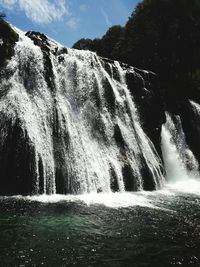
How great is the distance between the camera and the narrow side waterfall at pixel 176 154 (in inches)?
1141

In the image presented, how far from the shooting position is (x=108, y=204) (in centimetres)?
1559

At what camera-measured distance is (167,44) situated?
42.2 metres

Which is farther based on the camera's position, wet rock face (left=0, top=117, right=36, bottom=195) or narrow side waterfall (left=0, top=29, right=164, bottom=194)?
narrow side waterfall (left=0, top=29, right=164, bottom=194)

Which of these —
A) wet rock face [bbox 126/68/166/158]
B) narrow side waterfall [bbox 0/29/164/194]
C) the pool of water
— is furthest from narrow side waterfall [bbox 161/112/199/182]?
the pool of water

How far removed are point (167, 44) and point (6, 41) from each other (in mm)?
26267

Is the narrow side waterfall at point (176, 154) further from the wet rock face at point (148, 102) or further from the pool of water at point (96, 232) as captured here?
the pool of water at point (96, 232)

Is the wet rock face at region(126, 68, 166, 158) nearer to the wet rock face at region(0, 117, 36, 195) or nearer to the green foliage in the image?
the green foliage

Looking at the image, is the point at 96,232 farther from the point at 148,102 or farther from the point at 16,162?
the point at 148,102

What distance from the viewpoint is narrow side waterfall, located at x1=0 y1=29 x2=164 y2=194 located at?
17047mm

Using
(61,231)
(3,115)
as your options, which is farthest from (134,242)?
(3,115)

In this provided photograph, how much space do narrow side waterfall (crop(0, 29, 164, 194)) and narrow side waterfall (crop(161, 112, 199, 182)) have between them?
474cm

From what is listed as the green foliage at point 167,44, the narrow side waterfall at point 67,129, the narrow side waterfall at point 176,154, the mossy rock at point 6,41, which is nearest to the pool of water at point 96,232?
the narrow side waterfall at point 67,129

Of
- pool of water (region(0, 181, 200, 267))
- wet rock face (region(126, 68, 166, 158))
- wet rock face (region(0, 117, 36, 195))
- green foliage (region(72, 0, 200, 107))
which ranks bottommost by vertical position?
pool of water (region(0, 181, 200, 267))

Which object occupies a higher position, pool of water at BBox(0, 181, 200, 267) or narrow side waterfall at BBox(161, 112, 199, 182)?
narrow side waterfall at BBox(161, 112, 199, 182)
